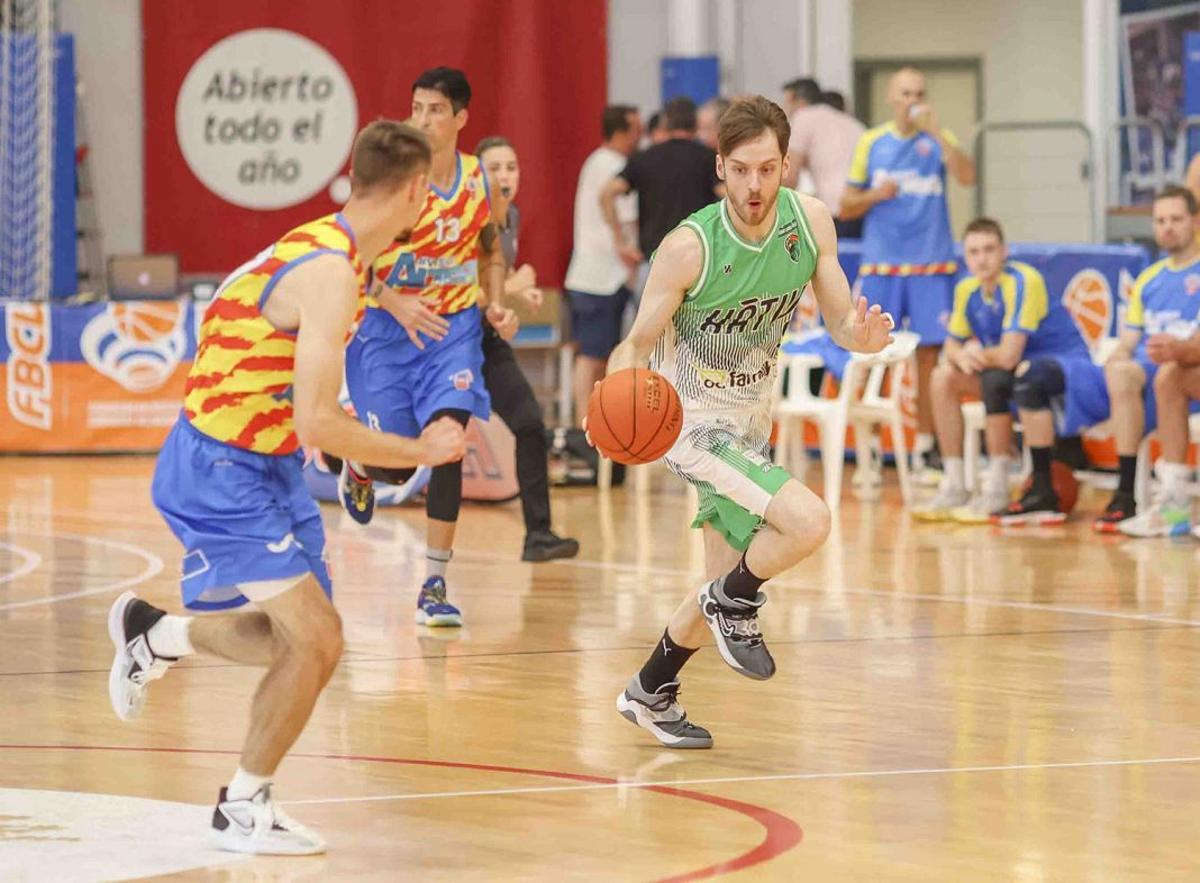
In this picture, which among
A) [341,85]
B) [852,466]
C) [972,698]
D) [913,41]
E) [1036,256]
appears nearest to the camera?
[972,698]

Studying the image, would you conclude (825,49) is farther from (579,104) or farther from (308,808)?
(308,808)

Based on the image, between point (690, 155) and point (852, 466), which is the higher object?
point (690, 155)

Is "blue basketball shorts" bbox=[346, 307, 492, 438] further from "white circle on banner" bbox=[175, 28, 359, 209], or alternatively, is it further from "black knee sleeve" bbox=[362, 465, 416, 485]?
"white circle on banner" bbox=[175, 28, 359, 209]

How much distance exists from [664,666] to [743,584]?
384mm

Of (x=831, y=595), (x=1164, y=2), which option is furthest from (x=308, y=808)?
(x=1164, y=2)

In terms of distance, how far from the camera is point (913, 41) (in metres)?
21.1

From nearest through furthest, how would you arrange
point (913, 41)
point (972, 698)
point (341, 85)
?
point (972, 698) < point (341, 85) < point (913, 41)

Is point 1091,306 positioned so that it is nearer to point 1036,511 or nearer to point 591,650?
point 1036,511

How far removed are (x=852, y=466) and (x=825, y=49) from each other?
14.8 feet

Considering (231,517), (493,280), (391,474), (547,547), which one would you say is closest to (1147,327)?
(547,547)

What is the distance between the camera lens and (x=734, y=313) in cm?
634

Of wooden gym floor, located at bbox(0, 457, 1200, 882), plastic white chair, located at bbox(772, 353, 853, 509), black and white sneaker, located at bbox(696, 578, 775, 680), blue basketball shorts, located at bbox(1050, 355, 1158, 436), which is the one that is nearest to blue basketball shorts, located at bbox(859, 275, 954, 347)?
plastic white chair, located at bbox(772, 353, 853, 509)

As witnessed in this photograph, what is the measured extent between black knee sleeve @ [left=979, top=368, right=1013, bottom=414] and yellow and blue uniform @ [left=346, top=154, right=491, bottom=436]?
13.7ft

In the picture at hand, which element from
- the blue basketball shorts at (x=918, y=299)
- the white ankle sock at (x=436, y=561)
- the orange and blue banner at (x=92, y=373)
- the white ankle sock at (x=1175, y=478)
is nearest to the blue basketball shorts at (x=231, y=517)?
the white ankle sock at (x=436, y=561)
